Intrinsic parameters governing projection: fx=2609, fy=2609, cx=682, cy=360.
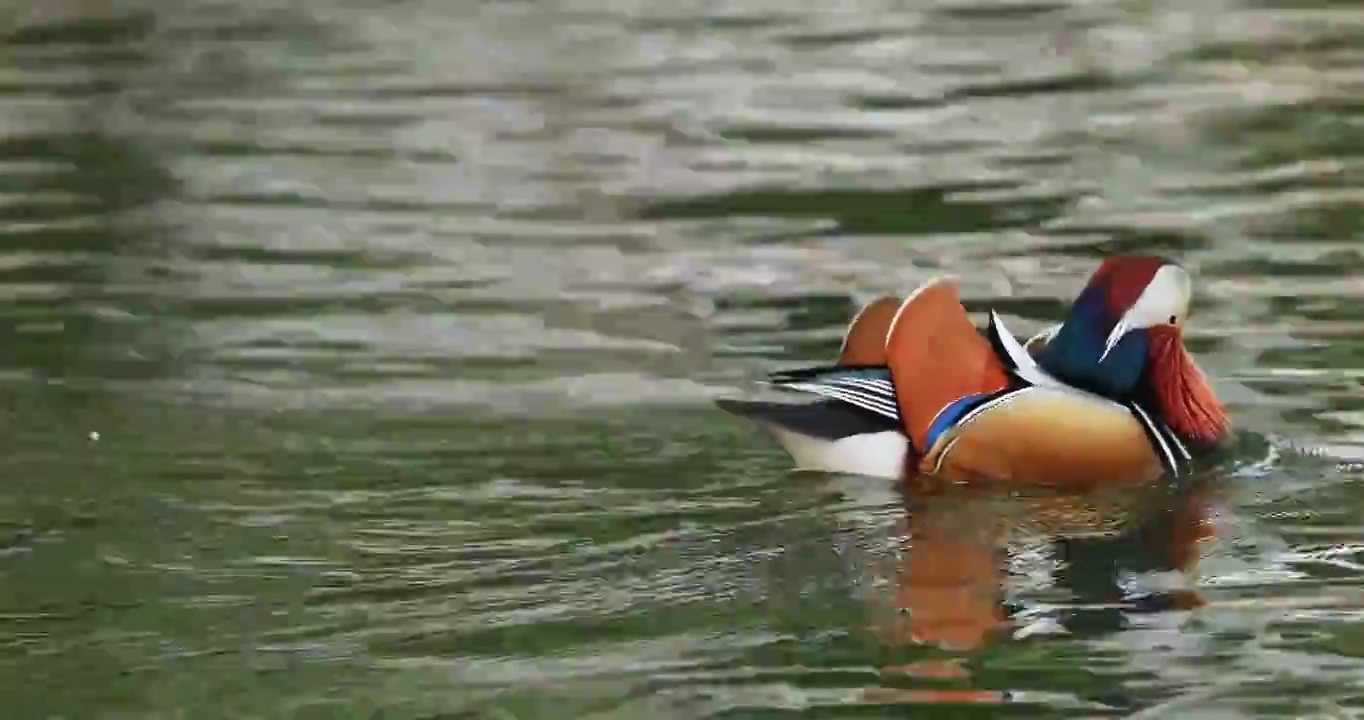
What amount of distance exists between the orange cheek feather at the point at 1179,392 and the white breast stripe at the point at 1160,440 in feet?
0.30

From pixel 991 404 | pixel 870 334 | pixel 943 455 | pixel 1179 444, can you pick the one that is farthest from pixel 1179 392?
pixel 870 334

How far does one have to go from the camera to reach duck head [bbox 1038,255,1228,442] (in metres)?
8.34

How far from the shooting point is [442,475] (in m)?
8.35

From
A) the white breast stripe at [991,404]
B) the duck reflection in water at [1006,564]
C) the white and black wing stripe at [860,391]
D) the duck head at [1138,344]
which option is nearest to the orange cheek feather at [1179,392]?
the duck head at [1138,344]

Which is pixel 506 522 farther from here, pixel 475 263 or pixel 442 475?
pixel 475 263

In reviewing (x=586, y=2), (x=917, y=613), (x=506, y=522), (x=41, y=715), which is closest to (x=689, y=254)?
(x=506, y=522)

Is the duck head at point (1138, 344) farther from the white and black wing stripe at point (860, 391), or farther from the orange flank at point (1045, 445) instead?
the white and black wing stripe at point (860, 391)

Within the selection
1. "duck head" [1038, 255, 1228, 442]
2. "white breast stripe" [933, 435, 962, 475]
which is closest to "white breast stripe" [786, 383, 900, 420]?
"white breast stripe" [933, 435, 962, 475]

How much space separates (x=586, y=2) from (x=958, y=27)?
3.56m

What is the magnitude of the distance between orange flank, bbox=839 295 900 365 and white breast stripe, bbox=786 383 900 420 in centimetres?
20

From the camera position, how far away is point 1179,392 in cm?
841

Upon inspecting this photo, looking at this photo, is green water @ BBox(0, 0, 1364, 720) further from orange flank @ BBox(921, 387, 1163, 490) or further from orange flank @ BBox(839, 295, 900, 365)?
orange flank @ BBox(839, 295, 900, 365)

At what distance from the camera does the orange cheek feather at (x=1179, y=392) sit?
8.35 metres

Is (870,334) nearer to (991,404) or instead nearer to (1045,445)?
(991,404)
